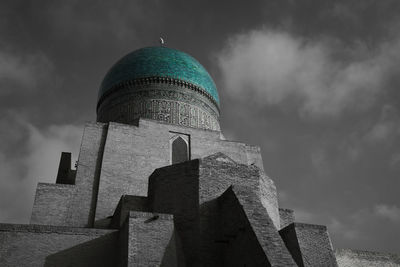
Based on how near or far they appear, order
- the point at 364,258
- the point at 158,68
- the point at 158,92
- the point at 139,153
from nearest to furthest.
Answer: the point at 364,258, the point at 139,153, the point at 158,92, the point at 158,68

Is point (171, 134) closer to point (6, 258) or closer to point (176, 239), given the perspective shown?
point (176, 239)

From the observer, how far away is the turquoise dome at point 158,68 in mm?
12266

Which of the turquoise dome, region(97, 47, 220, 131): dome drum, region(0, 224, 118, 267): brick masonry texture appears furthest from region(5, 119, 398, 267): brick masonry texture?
the turquoise dome

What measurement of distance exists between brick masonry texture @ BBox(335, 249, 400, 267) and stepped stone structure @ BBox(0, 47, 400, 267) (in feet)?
0.10

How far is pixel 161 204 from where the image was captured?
21.9ft

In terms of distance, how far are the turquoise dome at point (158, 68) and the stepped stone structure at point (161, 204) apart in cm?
7

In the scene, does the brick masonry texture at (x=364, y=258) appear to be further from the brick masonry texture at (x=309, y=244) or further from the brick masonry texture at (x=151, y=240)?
the brick masonry texture at (x=151, y=240)

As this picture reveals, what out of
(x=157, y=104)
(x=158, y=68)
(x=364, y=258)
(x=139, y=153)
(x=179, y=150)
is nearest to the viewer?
(x=364, y=258)

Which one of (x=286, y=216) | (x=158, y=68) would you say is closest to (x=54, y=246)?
(x=286, y=216)

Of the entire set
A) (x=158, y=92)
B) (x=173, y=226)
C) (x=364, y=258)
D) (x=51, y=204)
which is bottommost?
(x=173, y=226)

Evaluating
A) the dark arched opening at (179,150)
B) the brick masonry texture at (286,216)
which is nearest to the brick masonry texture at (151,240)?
the brick masonry texture at (286,216)

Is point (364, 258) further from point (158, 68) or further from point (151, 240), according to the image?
point (158, 68)

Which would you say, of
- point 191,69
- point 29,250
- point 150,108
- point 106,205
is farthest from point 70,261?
point 191,69

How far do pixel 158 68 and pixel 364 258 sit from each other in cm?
798
